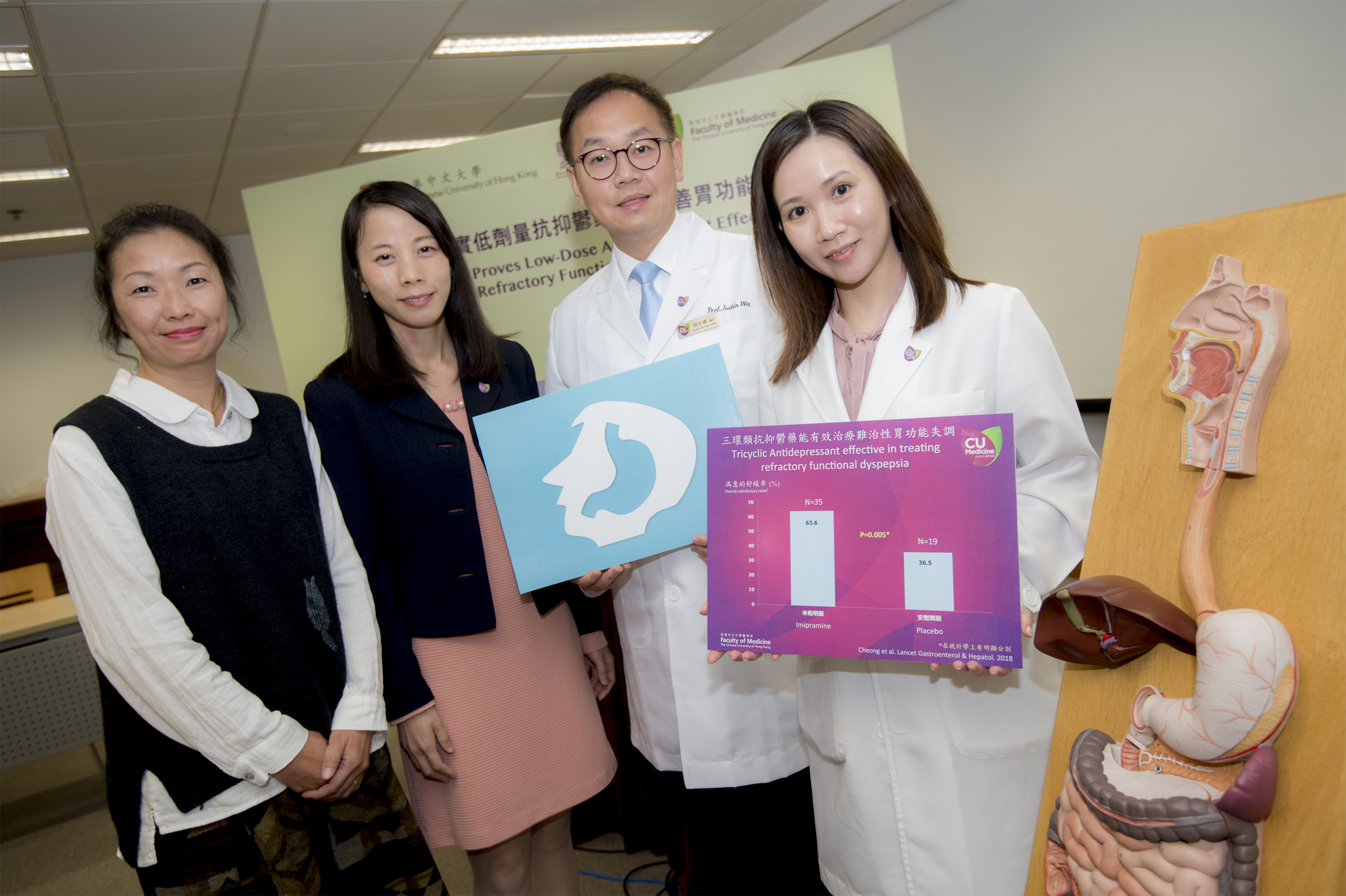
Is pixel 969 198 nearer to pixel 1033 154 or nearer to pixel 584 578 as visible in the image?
pixel 1033 154

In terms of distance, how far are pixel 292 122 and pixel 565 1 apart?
2.27 m

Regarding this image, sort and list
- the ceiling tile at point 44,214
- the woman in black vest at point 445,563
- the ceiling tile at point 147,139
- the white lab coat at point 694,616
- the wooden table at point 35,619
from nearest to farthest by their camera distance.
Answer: the woman in black vest at point 445,563 → the white lab coat at point 694,616 → the wooden table at point 35,619 → the ceiling tile at point 147,139 → the ceiling tile at point 44,214

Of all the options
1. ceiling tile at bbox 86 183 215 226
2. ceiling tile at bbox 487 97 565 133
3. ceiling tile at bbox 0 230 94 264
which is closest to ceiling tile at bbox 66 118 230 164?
ceiling tile at bbox 86 183 215 226

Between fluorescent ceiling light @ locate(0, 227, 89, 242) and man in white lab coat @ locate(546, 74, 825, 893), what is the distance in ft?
24.8

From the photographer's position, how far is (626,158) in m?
1.82

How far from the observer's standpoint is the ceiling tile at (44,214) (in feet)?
20.4

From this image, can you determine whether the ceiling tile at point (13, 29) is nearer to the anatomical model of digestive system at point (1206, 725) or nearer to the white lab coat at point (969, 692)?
the white lab coat at point (969, 692)

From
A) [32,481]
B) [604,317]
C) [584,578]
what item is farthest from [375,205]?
[32,481]

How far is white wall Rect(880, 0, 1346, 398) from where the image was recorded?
3.42 metres

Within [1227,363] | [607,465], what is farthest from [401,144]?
[1227,363]

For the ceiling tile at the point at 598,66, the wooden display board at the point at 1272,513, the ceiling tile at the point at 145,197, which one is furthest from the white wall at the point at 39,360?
the wooden display board at the point at 1272,513

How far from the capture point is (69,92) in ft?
14.4

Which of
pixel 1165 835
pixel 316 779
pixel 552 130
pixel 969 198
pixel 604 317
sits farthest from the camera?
pixel 969 198

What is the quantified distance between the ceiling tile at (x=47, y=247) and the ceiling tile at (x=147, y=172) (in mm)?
1354
